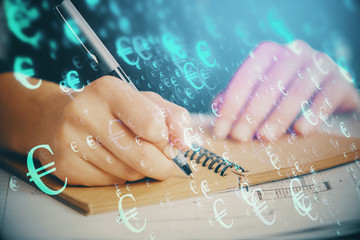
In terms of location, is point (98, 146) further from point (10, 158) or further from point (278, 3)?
point (278, 3)

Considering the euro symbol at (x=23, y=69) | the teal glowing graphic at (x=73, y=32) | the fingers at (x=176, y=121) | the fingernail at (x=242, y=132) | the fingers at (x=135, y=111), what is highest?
the teal glowing graphic at (x=73, y=32)

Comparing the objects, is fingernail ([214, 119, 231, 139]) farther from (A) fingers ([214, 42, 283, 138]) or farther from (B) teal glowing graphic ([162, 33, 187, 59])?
(B) teal glowing graphic ([162, 33, 187, 59])

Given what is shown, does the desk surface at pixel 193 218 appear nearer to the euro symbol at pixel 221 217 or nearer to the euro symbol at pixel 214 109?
the euro symbol at pixel 221 217

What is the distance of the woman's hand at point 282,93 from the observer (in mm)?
325

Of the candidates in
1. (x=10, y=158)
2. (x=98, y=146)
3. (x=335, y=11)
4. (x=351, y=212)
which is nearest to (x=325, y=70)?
(x=335, y=11)

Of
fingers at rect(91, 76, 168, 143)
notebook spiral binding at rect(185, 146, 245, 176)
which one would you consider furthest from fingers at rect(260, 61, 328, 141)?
fingers at rect(91, 76, 168, 143)

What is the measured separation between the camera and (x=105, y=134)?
26 centimetres

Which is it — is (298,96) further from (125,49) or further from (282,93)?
(125,49)

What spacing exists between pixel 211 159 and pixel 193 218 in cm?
13

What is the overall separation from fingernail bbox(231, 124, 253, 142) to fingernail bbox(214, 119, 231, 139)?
0.01 meters

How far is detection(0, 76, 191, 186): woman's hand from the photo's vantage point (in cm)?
25

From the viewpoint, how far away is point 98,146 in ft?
0.87

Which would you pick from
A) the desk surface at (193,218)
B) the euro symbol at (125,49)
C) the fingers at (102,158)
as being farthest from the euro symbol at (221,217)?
the euro symbol at (125,49)

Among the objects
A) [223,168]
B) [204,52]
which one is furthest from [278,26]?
[223,168]
